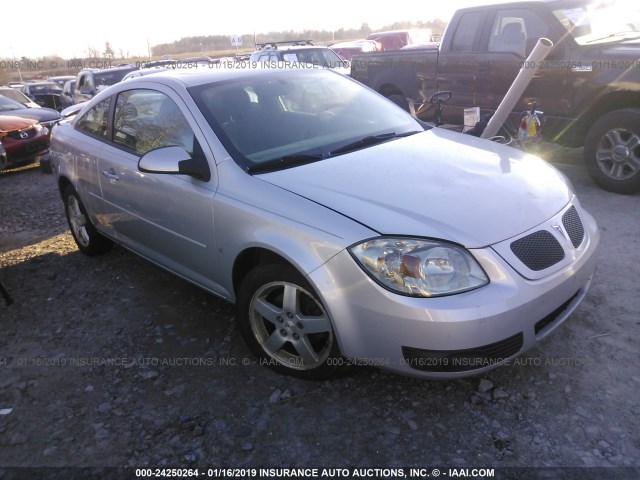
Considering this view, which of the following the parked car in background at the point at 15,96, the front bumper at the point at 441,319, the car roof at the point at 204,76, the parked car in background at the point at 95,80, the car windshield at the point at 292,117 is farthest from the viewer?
the parked car in background at the point at 95,80

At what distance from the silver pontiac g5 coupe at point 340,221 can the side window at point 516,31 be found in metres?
3.02

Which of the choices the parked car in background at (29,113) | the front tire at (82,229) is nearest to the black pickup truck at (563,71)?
the front tire at (82,229)

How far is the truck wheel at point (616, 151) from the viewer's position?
5.00 m

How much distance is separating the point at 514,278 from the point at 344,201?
850 millimetres

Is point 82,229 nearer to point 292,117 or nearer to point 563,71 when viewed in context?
point 292,117

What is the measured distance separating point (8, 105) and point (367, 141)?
10626mm

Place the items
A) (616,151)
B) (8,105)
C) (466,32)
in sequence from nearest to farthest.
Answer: (616,151), (466,32), (8,105)

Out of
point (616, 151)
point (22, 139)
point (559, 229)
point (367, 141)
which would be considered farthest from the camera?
point (22, 139)

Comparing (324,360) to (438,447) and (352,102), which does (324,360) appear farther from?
(352,102)

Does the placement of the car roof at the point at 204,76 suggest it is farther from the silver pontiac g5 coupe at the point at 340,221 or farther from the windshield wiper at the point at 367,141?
the windshield wiper at the point at 367,141

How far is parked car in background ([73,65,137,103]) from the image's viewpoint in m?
13.4

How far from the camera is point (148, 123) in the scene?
11.9 feet

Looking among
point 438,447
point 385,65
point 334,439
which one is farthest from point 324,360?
point 385,65

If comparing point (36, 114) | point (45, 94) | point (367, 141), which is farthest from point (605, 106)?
point (45, 94)
